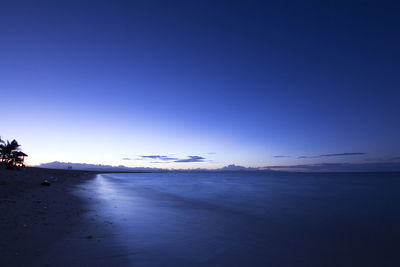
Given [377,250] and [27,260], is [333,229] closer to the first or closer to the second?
[377,250]

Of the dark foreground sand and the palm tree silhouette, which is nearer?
the dark foreground sand

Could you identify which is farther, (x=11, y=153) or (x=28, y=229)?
(x=11, y=153)

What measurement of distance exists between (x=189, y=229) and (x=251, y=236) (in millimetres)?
3202

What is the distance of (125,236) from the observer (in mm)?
8125

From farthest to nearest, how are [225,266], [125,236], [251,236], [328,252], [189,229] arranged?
[189,229]
[251,236]
[125,236]
[328,252]
[225,266]

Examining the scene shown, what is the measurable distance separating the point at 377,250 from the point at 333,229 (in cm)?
310

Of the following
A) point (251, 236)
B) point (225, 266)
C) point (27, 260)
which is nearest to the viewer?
point (27, 260)

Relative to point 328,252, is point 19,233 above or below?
above

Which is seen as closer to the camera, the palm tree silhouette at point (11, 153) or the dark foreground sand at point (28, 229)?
the dark foreground sand at point (28, 229)

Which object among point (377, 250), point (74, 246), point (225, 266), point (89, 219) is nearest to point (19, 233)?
point (74, 246)

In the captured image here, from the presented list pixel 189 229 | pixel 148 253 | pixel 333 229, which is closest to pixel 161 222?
pixel 189 229

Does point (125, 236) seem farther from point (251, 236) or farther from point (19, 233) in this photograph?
point (251, 236)

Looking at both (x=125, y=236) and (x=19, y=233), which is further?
(x=125, y=236)

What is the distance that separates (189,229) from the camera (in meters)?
10.0
